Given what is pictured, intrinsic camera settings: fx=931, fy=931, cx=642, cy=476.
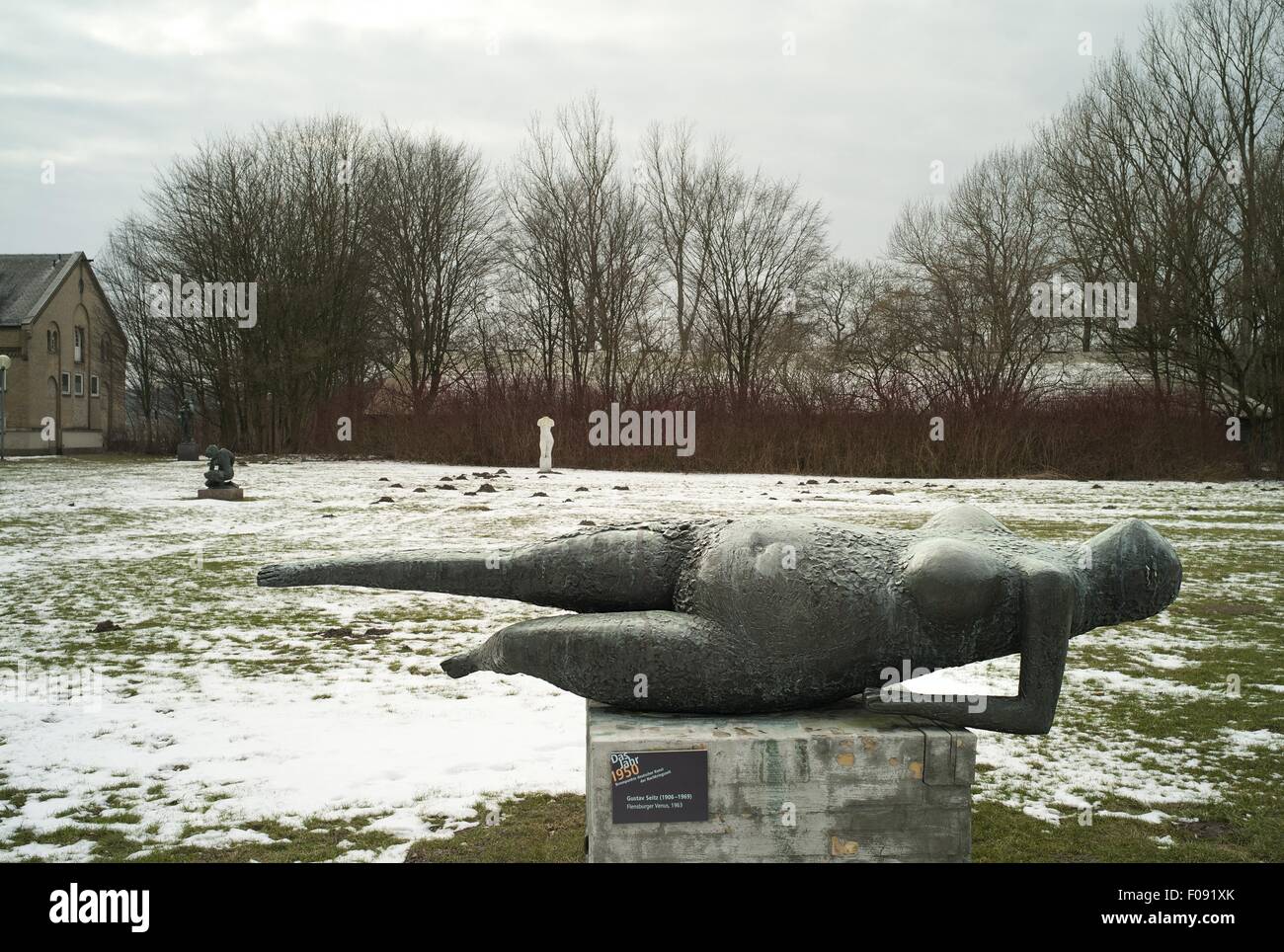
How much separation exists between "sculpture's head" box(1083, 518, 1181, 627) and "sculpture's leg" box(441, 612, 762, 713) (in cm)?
129

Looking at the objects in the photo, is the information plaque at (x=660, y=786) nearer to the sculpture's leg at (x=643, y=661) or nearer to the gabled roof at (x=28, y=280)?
the sculpture's leg at (x=643, y=661)

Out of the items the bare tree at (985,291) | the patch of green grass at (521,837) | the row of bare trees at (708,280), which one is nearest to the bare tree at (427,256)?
the row of bare trees at (708,280)

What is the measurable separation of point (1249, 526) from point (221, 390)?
33.1 metres

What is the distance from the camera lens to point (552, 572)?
3.46 metres

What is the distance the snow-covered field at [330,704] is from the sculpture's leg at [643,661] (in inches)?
26.0

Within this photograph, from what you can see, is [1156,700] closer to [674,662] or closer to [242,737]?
[674,662]

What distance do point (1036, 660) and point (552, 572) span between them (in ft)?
5.59

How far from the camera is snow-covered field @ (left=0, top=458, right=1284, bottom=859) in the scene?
3.98 metres

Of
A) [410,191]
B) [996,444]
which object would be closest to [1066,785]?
[996,444]

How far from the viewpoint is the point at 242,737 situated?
15.5 feet

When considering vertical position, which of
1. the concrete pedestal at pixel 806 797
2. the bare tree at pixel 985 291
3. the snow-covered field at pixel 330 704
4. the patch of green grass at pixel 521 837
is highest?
the bare tree at pixel 985 291

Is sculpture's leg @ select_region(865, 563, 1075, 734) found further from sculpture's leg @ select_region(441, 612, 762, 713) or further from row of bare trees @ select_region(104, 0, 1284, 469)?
row of bare trees @ select_region(104, 0, 1284, 469)

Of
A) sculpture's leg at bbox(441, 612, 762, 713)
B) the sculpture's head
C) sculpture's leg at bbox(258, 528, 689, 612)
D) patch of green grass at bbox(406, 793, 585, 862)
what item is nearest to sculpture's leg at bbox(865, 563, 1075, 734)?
the sculpture's head

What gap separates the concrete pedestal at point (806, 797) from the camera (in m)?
3.03
